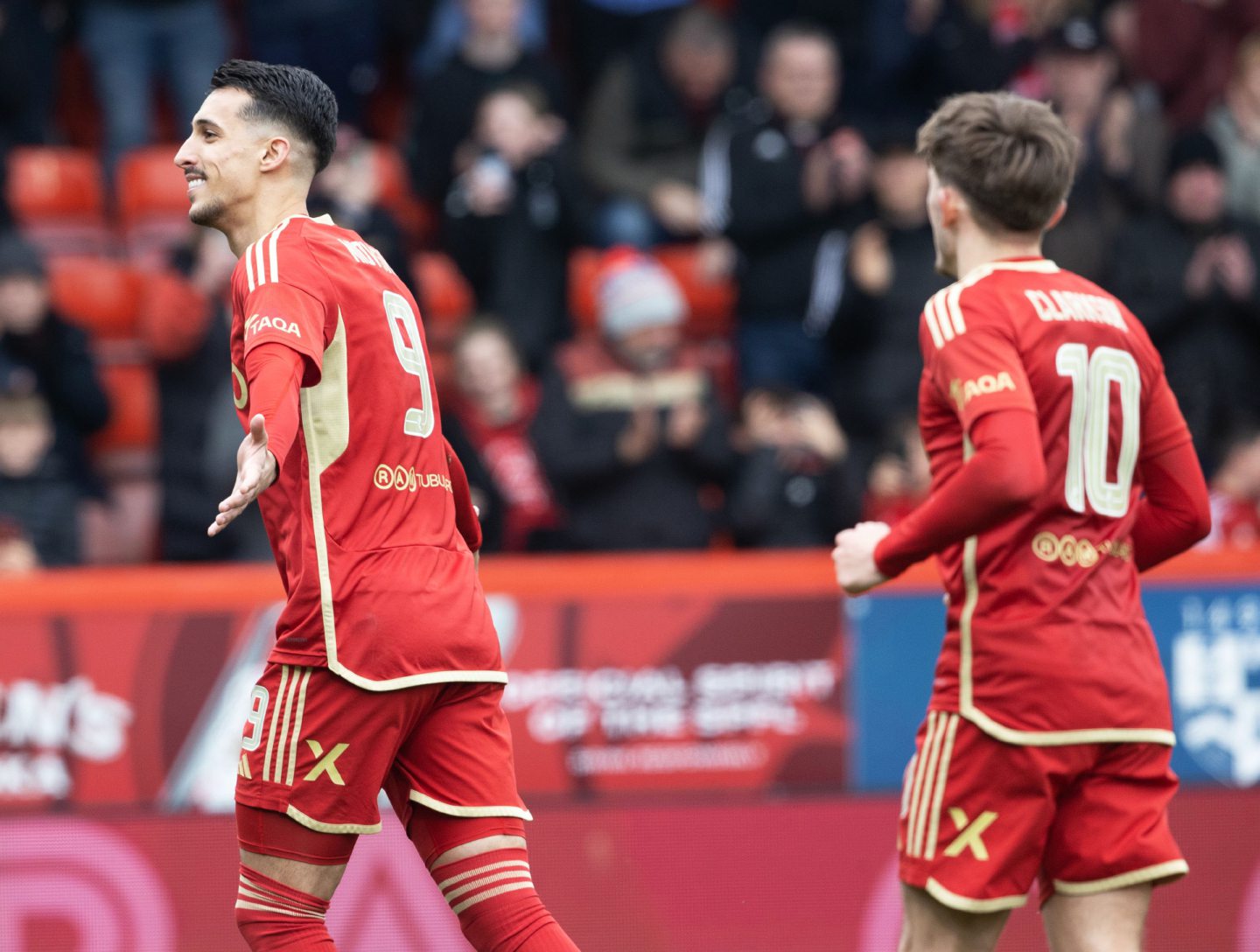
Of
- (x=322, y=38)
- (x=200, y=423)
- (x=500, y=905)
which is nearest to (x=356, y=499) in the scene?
(x=500, y=905)

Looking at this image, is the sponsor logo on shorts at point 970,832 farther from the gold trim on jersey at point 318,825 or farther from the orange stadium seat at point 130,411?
the orange stadium seat at point 130,411

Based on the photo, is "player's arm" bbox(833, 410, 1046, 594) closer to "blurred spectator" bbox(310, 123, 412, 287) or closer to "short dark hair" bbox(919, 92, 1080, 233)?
"short dark hair" bbox(919, 92, 1080, 233)

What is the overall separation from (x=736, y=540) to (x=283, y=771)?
394cm

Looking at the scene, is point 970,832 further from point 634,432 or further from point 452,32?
point 452,32

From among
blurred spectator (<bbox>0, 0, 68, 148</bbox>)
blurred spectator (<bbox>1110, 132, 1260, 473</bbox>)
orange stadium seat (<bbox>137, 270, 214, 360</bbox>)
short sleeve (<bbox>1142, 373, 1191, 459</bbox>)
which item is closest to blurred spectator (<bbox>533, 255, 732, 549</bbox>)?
orange stadium seat (<bbox>137, 270, 214, 360</bbox>)

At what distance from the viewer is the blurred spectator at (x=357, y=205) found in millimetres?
8094

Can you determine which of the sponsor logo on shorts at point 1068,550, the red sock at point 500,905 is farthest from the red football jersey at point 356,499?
the sponsor logo on shorts at point 1068,550

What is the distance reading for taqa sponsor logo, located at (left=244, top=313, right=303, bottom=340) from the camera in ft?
11.1

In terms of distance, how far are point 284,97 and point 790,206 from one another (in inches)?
203

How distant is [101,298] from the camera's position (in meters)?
8.98

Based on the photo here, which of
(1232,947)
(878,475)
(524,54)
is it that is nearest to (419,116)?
(524,54)

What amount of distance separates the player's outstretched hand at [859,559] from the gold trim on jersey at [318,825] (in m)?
1.11

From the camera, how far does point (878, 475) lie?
7203 millimetres

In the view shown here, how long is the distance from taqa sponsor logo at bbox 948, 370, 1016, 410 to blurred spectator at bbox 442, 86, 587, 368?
496cm
